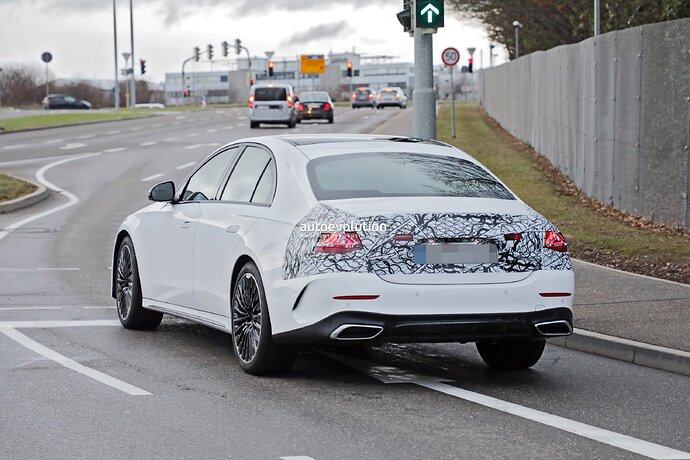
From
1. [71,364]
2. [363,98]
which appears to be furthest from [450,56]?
[363,98]

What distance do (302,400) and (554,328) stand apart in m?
1.58

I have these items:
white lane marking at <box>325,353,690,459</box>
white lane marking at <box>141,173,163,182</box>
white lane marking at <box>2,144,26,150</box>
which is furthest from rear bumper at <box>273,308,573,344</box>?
white lane marking at <box>2,144,26,150</box>

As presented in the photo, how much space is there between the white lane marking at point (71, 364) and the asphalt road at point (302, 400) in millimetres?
17

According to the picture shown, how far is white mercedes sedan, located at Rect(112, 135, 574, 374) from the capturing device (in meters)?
7.75

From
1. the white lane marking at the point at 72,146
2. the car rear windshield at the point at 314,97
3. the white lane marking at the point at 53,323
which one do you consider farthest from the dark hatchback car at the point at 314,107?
the white lane marking at the point at 53,323

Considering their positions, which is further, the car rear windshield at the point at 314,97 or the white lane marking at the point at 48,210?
the car rear windshield at the point at 314,97

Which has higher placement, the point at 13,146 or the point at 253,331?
the point at 253,331

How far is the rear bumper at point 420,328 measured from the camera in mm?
7723

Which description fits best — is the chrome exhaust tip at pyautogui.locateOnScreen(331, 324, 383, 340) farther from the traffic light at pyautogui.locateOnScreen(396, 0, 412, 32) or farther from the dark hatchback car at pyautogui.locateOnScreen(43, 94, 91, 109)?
the dark hatchback car at pyautogui.locateOnScreen(43, 94, 91, 109)

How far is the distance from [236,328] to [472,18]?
54901mm

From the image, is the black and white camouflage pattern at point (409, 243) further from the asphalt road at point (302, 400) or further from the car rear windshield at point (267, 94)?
the car rear windshield at point (267, 94)

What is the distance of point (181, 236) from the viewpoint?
9.73m

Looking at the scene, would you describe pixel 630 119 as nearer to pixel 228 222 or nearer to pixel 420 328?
pixel 228 222

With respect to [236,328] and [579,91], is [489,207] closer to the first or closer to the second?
[236,328]
